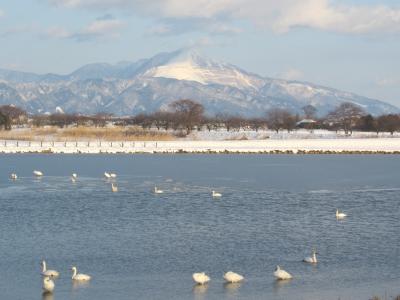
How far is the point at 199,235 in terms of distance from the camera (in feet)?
105

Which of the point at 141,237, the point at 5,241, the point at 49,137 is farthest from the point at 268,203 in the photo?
the point at 49,137

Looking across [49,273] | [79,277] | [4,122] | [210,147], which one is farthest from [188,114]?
[79,277]

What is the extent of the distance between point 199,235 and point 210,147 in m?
80.7

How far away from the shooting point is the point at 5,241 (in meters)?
30.3

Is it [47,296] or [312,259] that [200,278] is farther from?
[312,259]

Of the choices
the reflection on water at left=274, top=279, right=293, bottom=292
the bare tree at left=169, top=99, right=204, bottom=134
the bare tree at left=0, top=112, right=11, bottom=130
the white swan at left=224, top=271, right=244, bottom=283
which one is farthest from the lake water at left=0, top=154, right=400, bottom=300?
the bare tree at left=169, top=99, right=204, bottom=134

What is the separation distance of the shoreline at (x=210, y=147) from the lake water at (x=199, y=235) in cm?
4151

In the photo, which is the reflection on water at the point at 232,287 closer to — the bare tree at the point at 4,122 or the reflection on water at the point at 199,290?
the reflection on water at the point at 199,290

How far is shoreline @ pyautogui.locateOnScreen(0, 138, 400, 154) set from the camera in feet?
342

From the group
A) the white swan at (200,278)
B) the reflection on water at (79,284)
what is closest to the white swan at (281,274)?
the white swan at (200,278)

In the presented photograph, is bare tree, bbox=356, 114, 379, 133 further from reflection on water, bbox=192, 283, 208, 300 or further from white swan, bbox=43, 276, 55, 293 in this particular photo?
white swan, bbox=43, 276, 55, 293

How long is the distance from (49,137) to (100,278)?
104 m

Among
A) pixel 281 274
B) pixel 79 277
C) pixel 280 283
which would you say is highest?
pixel 281 274

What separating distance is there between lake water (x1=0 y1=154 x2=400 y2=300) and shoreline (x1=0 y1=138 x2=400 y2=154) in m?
41.5
